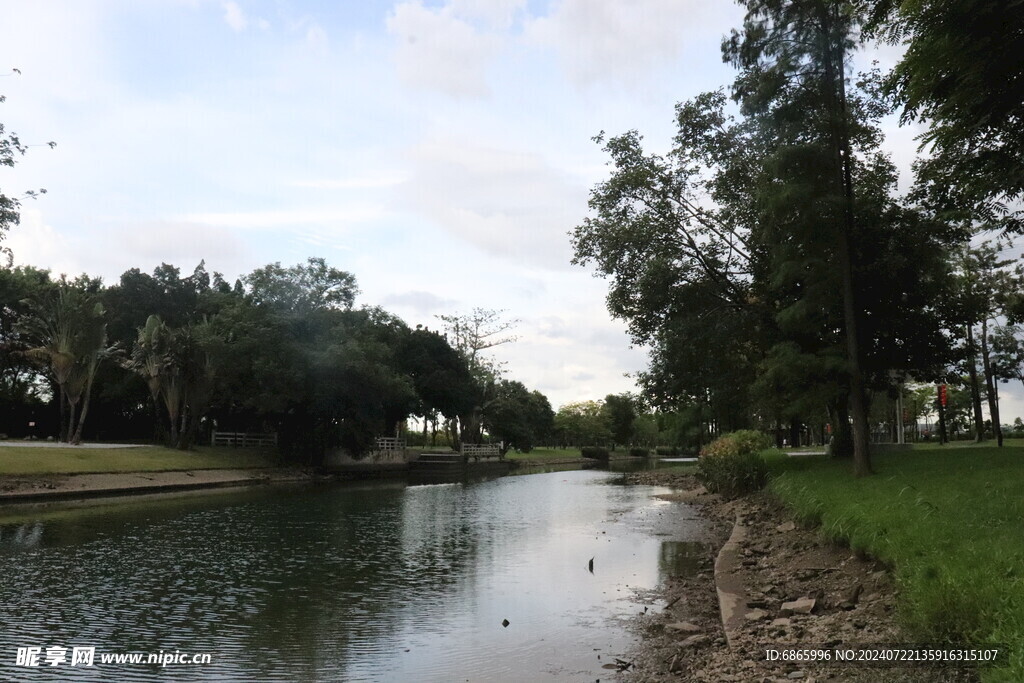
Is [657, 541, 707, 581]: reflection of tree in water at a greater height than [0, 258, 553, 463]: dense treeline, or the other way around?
[0, 258, 553, 463]: dense treeline

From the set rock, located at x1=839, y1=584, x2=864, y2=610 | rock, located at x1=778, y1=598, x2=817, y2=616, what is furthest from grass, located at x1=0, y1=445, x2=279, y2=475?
rock, located at x1=839, y1=584, x2=864, y2=610

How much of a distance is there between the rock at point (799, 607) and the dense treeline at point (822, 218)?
645 cm

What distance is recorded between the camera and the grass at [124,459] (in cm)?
3106

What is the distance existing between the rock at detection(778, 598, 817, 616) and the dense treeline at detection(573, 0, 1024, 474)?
645cm

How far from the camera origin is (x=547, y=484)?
45.2m

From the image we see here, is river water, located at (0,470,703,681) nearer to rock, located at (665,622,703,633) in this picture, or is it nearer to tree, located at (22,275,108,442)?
rock, located at (665,622,703,633)

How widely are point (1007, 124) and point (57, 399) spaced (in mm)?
58410

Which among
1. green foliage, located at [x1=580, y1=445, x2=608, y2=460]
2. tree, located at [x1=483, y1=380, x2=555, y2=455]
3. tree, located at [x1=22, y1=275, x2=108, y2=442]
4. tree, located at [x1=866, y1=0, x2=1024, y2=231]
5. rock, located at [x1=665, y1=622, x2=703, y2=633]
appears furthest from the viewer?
green foliage, located at [x1=580, y1=445, x2=608, y2=460]

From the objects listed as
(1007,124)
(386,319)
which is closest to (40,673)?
(1007,124)

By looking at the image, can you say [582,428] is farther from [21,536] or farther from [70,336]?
[21,536]

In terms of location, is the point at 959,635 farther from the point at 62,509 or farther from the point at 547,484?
the point at 547,484

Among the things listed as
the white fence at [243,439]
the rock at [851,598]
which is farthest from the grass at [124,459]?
the rock at [851,598]

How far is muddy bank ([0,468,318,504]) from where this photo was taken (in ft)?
93.5

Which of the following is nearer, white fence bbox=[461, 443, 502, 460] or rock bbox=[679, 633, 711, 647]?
rock bbox=[679, 633, 711, 647]
